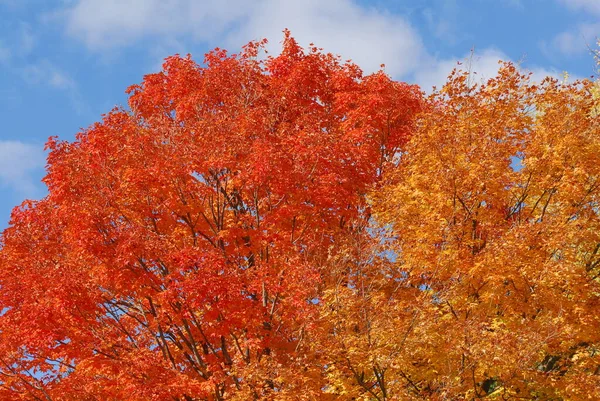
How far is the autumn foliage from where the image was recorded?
58.8 feet

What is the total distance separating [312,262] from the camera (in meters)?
20.7

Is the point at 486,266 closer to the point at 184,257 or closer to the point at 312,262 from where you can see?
the point at 312,262

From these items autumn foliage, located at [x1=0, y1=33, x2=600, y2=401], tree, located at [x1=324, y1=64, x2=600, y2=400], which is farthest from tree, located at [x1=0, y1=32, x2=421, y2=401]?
tree, located at [x1=324, y1=64, x2=600, y2=400]

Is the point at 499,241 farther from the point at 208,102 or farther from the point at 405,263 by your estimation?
the point at 208,102

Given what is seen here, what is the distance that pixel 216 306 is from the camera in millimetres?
18766

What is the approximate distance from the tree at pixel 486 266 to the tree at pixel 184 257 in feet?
5.36

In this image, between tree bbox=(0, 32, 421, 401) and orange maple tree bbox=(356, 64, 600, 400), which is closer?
orange maple tree bbox=(356, 64, 600, 400)

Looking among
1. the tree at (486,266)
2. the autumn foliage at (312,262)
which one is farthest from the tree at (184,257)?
the tree at (486,266)

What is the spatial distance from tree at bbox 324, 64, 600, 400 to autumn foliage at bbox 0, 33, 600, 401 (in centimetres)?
8

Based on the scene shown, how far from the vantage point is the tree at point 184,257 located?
1905cm

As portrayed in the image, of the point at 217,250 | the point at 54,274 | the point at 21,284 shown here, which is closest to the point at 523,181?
the point at 217,250

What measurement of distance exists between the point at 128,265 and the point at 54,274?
2057mm

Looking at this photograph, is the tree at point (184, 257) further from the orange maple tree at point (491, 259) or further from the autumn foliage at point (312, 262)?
the orange maple tree at point (491, 259)

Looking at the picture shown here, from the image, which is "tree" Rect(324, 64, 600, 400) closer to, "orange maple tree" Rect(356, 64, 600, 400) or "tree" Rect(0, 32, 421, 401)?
"orange maple tree" Rect(356, 64, 600, 400)
